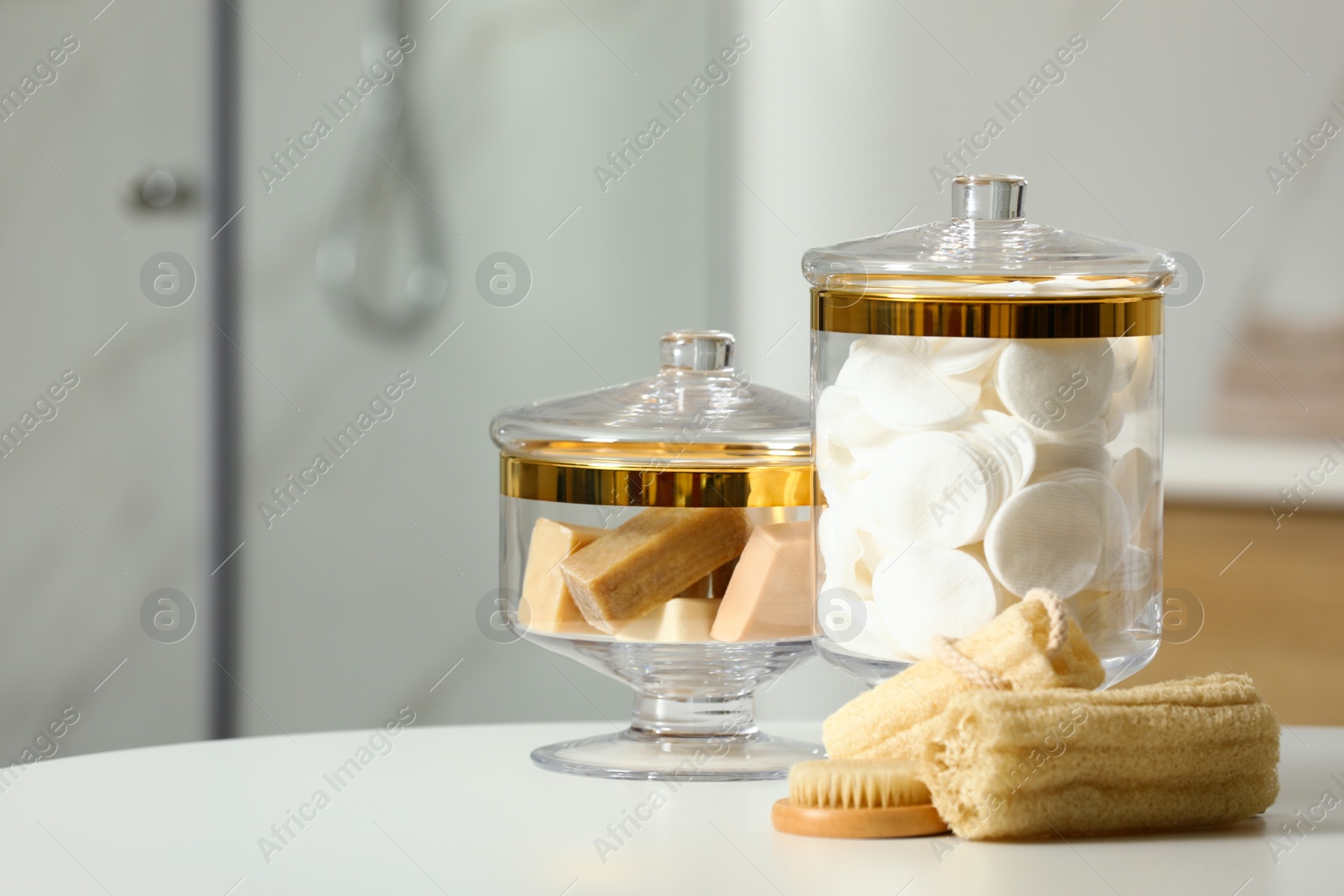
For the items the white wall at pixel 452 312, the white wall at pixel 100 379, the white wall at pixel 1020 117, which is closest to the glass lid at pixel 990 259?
the white wall at pixel 1020 117

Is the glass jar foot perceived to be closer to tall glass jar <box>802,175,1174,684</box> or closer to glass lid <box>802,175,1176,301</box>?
tall glass jar <box>802,175,1174,684</box>

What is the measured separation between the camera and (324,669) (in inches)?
59.3

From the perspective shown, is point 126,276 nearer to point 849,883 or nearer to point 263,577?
point 263,577

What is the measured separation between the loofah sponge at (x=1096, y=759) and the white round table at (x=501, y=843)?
1cm

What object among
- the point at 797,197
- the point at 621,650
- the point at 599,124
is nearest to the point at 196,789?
the point at 621,650

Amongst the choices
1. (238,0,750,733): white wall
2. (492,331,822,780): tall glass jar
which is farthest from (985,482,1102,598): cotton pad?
(238,0,750,733): white wall

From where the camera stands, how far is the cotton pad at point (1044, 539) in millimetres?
577

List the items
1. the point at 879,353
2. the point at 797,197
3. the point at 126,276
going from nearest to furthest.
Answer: the point at 879,353, the point at 797,197, the point at 126,276

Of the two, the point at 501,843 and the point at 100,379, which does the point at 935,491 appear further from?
the point at 100,379

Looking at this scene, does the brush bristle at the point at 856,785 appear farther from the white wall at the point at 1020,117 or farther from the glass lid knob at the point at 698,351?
the white wall at the point at 1020,117

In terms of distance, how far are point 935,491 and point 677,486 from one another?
0.14 meters

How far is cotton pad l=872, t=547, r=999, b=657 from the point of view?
0.59 metres

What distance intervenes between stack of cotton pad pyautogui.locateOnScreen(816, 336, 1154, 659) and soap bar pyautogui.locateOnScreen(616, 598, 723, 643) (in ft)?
0.28

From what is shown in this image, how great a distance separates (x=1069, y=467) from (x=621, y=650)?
221 mm
